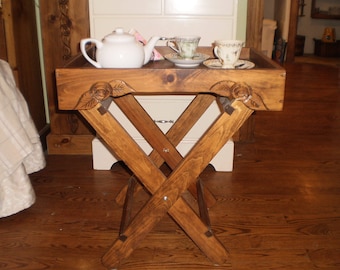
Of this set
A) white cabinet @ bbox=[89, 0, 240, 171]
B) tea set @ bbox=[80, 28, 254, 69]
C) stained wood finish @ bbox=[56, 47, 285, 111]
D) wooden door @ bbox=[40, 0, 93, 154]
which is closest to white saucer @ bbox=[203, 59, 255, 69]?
tea set @ bbox=[80, 28, 254, 69]

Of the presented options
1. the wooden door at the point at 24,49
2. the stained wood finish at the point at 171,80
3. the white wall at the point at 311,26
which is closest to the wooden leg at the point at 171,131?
the stained wood finish at the point at 171,80

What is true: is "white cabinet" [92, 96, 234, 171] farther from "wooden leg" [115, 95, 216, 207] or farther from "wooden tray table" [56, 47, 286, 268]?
"wooden tray table" [56, 47, 286, 268]

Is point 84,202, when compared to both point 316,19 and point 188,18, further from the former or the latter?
point 316,19

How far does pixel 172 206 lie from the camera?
3.68 feet

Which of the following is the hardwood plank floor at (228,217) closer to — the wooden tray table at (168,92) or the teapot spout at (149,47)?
the wooden tray table at (168,92)

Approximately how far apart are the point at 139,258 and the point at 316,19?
17.8ft

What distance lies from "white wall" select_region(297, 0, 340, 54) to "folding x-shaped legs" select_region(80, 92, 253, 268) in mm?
5285

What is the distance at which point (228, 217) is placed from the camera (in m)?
1.45

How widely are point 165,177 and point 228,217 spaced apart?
46cm

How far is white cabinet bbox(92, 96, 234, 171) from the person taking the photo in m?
1.74

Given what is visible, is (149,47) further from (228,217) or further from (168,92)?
(228,217)

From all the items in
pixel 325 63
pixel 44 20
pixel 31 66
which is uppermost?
pixel 44 20

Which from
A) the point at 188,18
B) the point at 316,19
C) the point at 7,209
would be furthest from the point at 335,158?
the point at 316,19

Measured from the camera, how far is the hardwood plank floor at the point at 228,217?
121 cm
